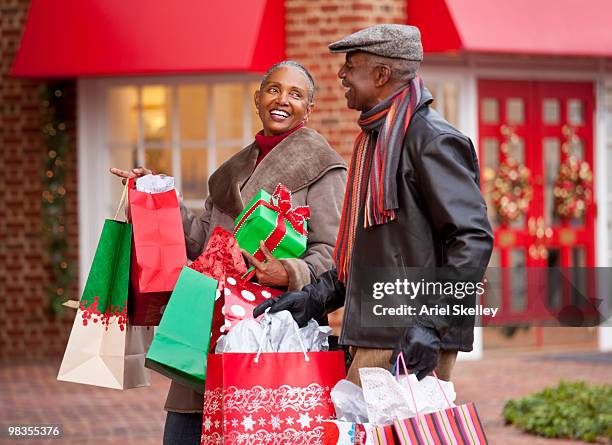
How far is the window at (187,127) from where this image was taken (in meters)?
10.6

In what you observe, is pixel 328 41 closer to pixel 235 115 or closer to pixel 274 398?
pixel 235 115

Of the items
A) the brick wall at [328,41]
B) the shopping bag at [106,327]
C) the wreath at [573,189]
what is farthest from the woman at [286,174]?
the wreath at [573,189]

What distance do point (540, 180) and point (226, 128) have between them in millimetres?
3171

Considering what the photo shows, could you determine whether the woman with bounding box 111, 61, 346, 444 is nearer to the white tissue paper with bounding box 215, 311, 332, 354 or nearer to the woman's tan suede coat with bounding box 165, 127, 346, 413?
the woman's tan suede coat with bounding box 165, 127, 346, 413

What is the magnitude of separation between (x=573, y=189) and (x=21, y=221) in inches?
216

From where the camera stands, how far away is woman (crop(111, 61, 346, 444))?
3.96 metres

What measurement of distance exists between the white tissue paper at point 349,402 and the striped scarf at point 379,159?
43 cm

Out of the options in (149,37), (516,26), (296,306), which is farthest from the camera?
(516,26)

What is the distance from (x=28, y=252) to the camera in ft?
37.6

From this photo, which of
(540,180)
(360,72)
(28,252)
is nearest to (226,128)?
(28,252)

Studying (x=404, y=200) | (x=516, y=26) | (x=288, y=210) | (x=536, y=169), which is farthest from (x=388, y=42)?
(x=536, y=169)

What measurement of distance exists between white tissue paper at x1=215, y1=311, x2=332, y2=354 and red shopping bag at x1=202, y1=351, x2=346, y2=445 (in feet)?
0.20

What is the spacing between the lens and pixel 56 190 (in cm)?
1127

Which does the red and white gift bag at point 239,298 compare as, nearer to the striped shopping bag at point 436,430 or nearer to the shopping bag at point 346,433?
the shopping bag at point 346,433
